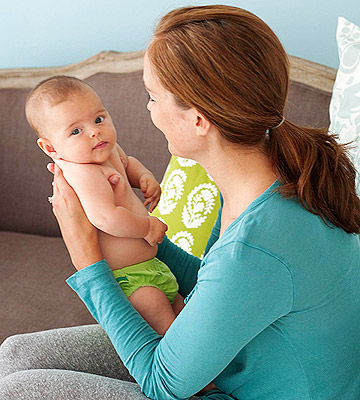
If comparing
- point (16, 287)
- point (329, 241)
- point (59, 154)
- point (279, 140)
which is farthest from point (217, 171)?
point (16, 287)

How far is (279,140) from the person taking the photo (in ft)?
3.49

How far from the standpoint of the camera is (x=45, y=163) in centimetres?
224

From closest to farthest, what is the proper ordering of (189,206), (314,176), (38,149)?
(314,176)
(189,206)
(38,149)

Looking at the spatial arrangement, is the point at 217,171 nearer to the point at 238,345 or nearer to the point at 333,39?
the point at 238,345

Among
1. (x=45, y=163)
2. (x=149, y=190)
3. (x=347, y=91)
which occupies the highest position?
(x=347, y=91)

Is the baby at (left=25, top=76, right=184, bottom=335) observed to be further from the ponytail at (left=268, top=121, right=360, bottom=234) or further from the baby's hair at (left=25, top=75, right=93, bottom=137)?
the ponytail at (left=268, top=121, right=360, bottom=234)

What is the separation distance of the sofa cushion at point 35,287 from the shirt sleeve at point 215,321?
0.71 metres

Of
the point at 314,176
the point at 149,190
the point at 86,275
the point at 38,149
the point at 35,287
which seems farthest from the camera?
the point at 38,149

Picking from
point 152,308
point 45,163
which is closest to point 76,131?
point 152,308

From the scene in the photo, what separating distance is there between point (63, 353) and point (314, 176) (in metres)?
0.64

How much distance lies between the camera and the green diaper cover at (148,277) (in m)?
1.27

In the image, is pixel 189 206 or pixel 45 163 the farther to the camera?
pixel 45 163

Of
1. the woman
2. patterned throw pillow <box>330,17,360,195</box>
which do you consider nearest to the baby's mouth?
the woman

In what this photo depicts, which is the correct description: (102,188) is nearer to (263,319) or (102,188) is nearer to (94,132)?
(94,132)
